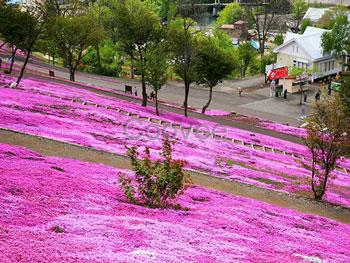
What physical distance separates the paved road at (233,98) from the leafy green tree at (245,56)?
538 inches

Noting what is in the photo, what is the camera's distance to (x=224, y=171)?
34.2 m

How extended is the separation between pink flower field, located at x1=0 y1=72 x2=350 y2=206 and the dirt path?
1.12 m

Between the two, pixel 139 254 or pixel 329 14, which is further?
pixel 329 14

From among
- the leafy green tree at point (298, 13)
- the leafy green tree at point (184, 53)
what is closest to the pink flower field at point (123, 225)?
the leafy green tree at point (184, 53)

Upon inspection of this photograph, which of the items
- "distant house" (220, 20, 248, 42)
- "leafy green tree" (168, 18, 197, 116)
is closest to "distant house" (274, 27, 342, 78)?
"leafy green tree" (168, 18, 197, 116)

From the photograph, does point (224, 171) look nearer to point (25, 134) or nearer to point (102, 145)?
point (102, 145)

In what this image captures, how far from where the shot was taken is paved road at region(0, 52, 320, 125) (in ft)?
246

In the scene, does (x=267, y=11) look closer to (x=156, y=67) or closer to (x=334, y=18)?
(x=334, y=18)

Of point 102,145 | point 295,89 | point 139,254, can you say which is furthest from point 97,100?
point 295,89

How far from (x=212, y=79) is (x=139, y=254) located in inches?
1911

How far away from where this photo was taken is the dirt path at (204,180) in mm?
29672

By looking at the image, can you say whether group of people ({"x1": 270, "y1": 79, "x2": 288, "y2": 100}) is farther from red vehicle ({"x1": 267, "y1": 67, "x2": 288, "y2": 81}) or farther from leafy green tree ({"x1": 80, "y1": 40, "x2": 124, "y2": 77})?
leafy green tree ({"x1": 80, "y1": 40, "x2": 124, "y2": 77})

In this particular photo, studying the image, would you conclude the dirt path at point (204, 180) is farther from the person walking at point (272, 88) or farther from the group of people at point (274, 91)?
the person walking at point (272, 88)

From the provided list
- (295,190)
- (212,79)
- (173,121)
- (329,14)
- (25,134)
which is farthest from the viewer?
(329,14)
